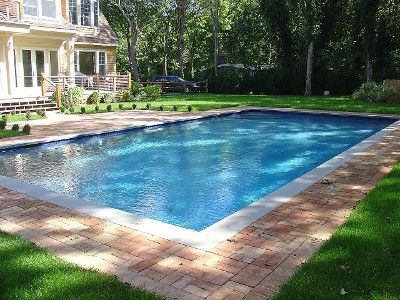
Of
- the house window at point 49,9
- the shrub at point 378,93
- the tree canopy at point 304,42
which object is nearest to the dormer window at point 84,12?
the house window at point 49,9

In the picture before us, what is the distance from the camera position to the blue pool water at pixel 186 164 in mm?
7598

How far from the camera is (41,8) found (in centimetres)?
2169

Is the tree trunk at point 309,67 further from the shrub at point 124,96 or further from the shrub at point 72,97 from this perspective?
the shrub at point 72,97

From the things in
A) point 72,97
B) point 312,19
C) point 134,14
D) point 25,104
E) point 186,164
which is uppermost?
point 134,14

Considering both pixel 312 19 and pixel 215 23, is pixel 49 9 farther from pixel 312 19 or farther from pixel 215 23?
pixel 312 19

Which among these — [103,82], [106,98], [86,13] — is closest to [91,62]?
[86,13]

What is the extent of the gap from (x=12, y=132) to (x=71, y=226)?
328 inches

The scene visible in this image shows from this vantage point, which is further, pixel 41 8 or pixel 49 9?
pixel 49 9

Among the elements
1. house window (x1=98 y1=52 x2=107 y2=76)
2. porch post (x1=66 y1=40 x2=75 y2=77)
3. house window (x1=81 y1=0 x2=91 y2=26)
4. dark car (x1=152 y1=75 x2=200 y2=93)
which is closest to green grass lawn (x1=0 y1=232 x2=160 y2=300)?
porch post (x1=66 y1=40 x2=75 y2=77)

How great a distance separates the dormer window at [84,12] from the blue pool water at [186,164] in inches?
521

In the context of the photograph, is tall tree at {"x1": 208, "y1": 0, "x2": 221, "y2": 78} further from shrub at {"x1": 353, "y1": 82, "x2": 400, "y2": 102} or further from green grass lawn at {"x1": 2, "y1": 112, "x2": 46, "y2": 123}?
green grass lawn at {"x1": 2, "y1": 112, "x2": 46, "y2": 123}

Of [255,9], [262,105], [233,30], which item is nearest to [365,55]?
[262,105]

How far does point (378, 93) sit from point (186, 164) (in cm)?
1388

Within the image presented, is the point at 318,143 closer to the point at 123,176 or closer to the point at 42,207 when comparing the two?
the point at 123,176
